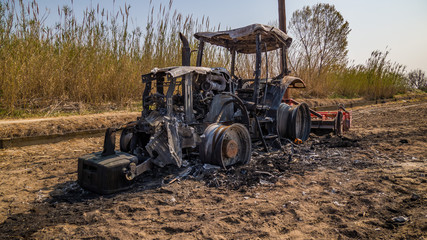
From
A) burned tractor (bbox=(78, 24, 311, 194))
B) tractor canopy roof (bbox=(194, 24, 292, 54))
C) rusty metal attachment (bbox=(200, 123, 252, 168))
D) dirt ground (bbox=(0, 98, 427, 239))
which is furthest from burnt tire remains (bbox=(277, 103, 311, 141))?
rusty metal attachment (bbox=(200, 123, 252, 168))

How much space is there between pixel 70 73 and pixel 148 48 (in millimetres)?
2549

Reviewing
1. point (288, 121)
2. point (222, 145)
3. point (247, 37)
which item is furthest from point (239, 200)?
point (247, 37)

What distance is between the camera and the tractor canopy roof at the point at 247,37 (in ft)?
17.3

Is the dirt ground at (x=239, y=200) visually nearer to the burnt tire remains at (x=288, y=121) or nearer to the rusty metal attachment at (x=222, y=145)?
the rusty metal attachment at (x=222, y=145)

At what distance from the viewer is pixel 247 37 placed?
589 centimetres

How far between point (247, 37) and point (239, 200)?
3728 millimetres

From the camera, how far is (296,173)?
13.5ft

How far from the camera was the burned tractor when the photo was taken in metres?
3.59

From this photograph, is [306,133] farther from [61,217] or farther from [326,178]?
[61,217]

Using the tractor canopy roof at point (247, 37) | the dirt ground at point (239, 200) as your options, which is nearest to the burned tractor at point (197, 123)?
the tractor canopy roof at point (247, 37)

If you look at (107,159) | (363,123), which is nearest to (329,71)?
(363,123)

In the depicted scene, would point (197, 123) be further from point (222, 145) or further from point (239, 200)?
point (239, 200)

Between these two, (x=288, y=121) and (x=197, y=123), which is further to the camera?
(x=288, y=121)

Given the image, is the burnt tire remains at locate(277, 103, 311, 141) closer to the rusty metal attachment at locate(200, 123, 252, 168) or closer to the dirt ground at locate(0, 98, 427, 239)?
the dirt ground at locate(0, 98, 427, 239)
